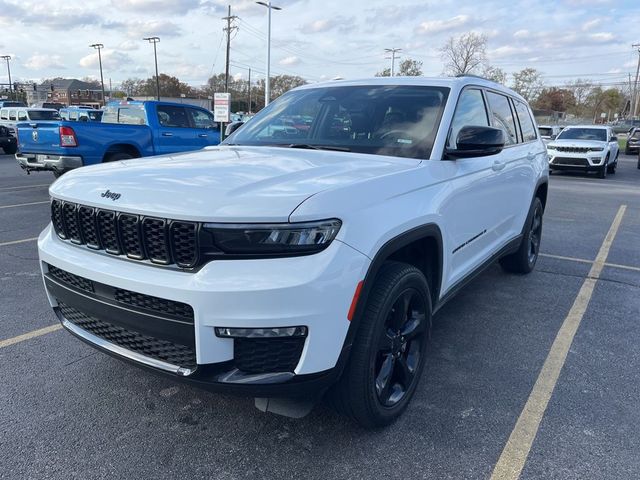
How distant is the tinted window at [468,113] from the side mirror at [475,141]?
9cm

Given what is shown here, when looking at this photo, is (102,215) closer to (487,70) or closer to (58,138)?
(58,138)

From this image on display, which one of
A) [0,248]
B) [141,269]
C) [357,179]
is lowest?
[0,248]

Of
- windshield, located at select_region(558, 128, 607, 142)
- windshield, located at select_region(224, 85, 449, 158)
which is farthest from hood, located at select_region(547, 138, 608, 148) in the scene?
windshield, located at select_region(224, 85, 449, 158)

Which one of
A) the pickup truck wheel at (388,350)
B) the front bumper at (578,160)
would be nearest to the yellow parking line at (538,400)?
the pickup truck wheel at (388,350)

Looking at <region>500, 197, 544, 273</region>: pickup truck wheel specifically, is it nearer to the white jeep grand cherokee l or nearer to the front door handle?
the front door handle

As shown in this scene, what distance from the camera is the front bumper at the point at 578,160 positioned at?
54.5ft

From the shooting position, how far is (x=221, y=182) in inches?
91.4

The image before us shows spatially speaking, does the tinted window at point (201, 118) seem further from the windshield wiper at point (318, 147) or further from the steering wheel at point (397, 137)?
the steering wheel at point (397, 137)

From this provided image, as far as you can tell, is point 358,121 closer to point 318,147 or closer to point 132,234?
point 318,147

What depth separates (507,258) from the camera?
17.8 feet

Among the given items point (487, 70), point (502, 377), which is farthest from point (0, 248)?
point (487, 70)

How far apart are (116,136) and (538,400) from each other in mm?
9319

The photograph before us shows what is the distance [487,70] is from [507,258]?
2324 inches

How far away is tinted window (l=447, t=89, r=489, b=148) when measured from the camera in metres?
3.34
